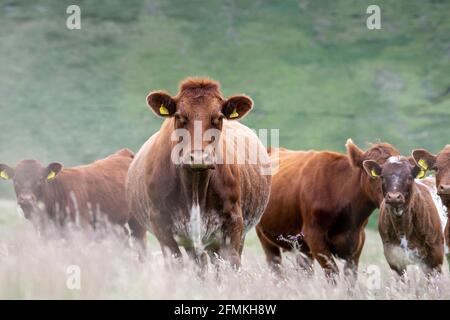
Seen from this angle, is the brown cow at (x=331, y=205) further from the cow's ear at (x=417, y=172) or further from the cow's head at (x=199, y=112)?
the cow's head at (x=199, y=112)

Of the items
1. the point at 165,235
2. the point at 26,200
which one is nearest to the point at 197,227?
the point at 165,235

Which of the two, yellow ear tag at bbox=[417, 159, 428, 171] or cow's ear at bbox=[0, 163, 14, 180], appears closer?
yellow ear tag at bbox=[417, 159, 428, 171]

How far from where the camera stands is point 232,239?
353 inches

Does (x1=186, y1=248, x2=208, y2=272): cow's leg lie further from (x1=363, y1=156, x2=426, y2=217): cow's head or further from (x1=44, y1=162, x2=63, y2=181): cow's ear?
(x1=44, y1=162, x2=63, y2=181): cow's ear

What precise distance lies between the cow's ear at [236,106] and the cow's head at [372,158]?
3.05 m

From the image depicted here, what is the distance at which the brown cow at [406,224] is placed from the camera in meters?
10.6

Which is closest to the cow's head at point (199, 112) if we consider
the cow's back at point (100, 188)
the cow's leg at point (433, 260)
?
the cow's leg at point (433, 260)

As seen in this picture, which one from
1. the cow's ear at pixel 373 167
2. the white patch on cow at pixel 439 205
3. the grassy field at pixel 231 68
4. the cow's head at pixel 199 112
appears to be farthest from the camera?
the grassy field at pixel 231 68

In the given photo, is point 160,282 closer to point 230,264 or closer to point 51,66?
point 230,264

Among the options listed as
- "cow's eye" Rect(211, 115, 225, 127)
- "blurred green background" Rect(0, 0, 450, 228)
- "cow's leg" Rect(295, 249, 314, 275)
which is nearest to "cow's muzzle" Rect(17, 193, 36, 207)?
"cow's leg" Rect(295, 249, 314, 275)

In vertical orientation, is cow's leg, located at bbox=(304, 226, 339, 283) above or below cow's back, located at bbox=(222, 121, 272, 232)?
below

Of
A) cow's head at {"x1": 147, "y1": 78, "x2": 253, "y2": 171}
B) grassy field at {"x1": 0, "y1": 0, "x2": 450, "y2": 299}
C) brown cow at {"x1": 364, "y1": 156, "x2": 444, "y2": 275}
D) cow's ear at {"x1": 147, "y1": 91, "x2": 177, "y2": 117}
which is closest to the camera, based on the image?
cow's head at {"x1": 147, "y1": 78, "x2": 253, "y2": 171}

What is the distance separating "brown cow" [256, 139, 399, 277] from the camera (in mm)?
11719

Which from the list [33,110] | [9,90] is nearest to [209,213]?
[33,110]
